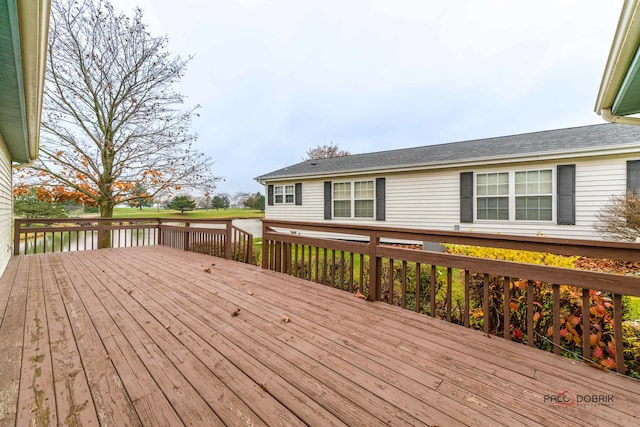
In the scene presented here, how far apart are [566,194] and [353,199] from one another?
518 cm

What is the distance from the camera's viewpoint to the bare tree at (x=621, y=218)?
4.64 metres

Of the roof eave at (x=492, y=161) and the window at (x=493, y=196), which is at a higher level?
the roof eave at (x=492, y=161)

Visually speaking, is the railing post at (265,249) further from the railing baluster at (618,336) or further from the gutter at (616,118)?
the gutter at (616,118)

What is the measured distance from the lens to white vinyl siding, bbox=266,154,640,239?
5.37 meters

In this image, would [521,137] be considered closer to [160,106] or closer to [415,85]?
[415,85]

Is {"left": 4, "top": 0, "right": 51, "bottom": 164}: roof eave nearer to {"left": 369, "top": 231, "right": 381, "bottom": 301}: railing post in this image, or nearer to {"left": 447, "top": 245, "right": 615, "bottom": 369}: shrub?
{"left": 369, "top": 231, "right": 381, "bottom": 301}: railing post

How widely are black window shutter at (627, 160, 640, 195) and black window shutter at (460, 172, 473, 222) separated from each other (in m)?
2.76

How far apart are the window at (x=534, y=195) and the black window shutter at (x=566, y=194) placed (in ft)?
0.52

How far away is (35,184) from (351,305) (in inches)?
388

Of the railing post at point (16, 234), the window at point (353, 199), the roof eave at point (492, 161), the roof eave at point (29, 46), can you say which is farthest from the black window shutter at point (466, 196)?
the railing post at point (16, 234)

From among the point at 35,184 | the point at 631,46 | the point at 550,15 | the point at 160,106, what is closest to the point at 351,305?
the point at 631,46

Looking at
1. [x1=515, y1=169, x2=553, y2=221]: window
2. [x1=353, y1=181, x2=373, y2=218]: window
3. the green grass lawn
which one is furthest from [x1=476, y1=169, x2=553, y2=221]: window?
the green grass lawn

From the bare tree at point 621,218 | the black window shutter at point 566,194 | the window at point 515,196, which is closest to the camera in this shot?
the bare tree at point 621,218

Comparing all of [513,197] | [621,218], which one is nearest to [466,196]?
[513,197]
